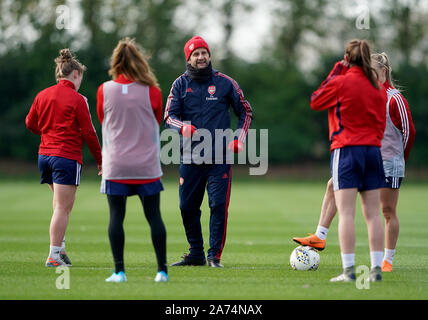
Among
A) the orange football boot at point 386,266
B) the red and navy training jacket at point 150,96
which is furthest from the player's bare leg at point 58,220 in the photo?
the orange football boot at point 386,266

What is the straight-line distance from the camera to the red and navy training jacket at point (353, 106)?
251 inches

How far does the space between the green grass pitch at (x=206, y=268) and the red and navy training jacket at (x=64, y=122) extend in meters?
1.39

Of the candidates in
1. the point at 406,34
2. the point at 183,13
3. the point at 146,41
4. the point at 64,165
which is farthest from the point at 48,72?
the point at 64,165

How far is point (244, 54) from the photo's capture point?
5003cm

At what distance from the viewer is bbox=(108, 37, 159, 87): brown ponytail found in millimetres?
6207

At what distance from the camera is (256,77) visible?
48.7 meters

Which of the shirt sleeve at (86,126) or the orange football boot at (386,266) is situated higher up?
the shirt sleeve at (86,126)

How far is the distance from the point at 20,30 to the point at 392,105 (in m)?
42.7

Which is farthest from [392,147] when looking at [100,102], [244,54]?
[244,54]

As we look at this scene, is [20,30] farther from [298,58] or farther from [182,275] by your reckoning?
[182,275]

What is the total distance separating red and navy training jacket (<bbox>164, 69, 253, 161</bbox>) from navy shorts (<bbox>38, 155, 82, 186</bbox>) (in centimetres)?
122

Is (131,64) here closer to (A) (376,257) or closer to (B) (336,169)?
(B) (336,169)

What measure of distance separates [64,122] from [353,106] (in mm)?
3424

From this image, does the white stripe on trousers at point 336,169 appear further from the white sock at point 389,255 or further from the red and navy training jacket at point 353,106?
the white sock at point 389,255
